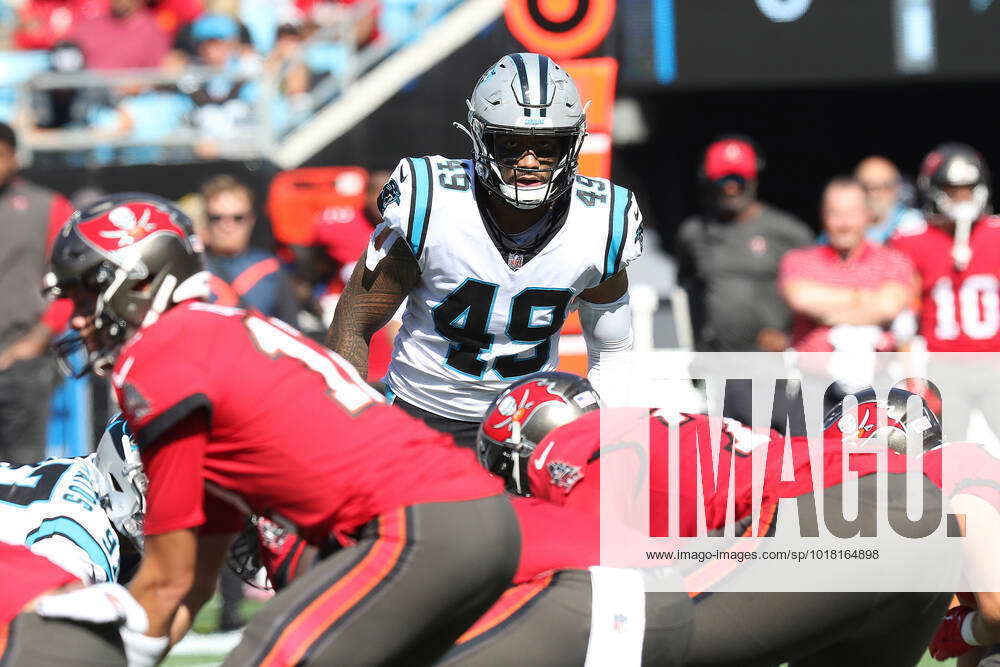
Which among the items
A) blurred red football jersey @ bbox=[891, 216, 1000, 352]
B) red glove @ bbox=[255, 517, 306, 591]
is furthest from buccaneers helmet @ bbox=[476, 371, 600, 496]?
blurred red football jersey @ bbox=[891, 216, 1000, 352]

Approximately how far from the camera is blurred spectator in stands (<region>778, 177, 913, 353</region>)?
7195 millimetres

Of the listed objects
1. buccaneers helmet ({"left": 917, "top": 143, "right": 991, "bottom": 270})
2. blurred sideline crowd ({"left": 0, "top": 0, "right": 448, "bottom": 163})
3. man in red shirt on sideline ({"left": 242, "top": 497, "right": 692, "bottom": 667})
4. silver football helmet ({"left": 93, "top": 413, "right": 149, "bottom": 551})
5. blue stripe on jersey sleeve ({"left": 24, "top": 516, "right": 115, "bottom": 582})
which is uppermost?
blurred sideline crowd ({"left": 0, "top": 0, "right": 448, "bottom": 163})

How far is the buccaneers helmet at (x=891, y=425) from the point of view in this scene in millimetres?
4281

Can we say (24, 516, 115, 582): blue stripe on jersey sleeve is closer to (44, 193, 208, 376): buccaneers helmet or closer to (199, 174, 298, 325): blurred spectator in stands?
(44, 193, 208, 376): buccaneers helmet

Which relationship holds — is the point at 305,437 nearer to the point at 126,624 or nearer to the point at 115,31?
the point at 126,624

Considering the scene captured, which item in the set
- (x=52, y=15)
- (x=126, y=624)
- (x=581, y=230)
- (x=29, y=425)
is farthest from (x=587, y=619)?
(x=52, y=15)

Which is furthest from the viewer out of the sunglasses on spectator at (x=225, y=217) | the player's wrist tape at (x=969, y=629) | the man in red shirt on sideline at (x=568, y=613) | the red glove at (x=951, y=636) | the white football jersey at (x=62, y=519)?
the sunglasses on spectator at (x=225, y=217)

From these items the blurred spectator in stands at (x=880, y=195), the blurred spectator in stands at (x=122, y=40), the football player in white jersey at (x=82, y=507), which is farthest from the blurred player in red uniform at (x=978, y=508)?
the blurred spectator in stands at (x=122, y=40)

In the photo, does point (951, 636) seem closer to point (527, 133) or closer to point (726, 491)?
point (726, 491)

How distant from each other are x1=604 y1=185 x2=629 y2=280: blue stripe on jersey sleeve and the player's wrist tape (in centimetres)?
143

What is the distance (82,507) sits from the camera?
149 inches

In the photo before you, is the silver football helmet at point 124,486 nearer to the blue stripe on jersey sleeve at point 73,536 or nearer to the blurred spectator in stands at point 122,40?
the blue stripe on jersey sleeve at point 73,536

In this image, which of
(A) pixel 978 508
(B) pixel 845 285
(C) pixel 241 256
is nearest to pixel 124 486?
(A) pixel 978 508

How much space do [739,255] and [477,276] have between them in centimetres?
381
